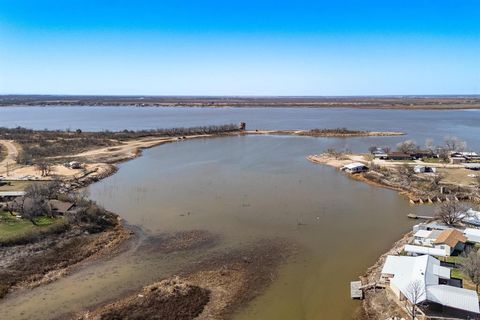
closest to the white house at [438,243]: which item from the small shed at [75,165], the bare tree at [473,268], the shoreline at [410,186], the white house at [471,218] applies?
the bare tree at [473,268]

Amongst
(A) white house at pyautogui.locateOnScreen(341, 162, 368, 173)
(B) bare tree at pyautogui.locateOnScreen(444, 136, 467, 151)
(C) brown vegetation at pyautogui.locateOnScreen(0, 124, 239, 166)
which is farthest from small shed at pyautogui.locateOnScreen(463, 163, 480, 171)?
(C) brown vegetation at pyautogui.locateOnScreen(0, 124, 239, 166)

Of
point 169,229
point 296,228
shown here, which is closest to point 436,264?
point 296,228

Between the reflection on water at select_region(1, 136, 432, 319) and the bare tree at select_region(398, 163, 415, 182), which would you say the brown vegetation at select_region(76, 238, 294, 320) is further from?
the bare tree at select_region(398, 163, 415, 182)

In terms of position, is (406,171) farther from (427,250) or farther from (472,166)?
(427,250)

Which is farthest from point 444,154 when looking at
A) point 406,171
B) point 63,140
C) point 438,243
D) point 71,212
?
point 63,140

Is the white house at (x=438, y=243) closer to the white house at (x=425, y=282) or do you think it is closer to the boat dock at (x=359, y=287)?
the white house at (x=425, y=282)
